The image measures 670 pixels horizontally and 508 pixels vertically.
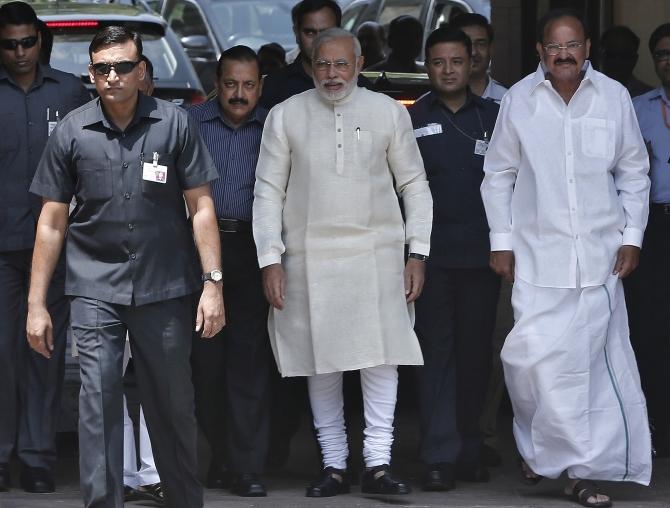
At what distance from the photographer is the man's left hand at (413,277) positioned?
23.7ft

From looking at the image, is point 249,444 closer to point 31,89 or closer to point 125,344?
point 125,344

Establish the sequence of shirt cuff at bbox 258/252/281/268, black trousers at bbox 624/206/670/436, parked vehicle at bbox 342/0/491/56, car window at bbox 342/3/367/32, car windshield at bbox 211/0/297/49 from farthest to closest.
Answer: car windshield at bbox 211/0/297/49 → car window at bbox 342/3/367/32 → parked vehicle at bbox 342/0/491/56 → black trousers at bbox 624/206/670/436 → shirt cuff at bbox 258/252/281/268

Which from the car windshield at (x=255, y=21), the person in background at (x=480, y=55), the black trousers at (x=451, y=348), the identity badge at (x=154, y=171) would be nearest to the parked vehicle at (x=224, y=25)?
the car windshield at (x=255, y=21)

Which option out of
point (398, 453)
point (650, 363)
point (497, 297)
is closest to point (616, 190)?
point (497, 297)

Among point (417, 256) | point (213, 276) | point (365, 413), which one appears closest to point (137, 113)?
point (213, 276)

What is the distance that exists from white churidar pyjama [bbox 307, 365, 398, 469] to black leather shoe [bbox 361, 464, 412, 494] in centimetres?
3

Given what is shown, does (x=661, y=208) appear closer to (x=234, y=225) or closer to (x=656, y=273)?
(x=656, y=273)

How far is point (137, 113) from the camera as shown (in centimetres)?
632

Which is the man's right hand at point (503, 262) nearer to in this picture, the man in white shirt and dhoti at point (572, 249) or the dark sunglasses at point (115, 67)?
the man in white shirt and dhoti at point (572, 249)

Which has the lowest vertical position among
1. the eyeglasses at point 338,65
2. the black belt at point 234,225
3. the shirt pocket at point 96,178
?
the black belt at point 234,225

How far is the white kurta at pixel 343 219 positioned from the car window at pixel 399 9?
854cm

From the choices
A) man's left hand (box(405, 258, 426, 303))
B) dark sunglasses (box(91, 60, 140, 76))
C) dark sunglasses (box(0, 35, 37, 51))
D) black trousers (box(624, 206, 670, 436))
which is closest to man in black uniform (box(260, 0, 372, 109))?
man's left hand (box(405, 258, 426, 303))

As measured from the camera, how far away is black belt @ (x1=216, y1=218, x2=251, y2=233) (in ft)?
23.9

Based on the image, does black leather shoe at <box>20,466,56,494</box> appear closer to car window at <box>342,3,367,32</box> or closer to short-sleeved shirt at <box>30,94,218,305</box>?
short-sleeved shirt at <box>30,94,218,305</box>
